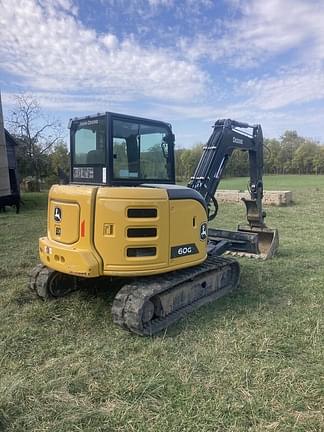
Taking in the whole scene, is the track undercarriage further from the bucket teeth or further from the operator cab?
the bucket teeth

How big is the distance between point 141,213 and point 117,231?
36 centimetres

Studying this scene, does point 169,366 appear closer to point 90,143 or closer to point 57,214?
point 57,214

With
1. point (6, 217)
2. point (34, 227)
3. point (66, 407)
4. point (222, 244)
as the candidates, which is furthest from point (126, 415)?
point (6, 217)

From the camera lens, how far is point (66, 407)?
11.2ft

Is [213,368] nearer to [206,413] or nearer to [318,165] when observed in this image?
[206,413]

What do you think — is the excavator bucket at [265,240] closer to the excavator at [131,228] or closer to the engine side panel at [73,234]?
the excavator at [131,228]

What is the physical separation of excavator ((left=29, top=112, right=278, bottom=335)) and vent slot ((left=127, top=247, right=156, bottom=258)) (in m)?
0.01

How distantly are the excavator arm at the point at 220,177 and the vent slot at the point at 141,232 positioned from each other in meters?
2.16

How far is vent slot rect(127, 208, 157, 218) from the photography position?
4714 mm

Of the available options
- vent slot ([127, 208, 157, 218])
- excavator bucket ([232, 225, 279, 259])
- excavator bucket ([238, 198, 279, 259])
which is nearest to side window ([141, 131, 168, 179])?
vent slot ([127, 208, 157, 218])

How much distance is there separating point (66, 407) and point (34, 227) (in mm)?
10773

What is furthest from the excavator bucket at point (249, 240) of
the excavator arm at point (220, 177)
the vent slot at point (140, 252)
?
the vent slot at point (140, 252)

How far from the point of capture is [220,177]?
723 cm

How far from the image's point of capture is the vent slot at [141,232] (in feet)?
15.6
